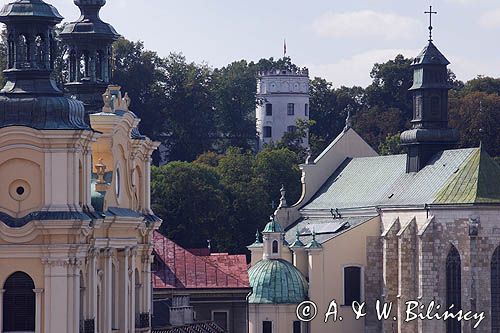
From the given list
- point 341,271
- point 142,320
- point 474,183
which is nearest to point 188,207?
point 341,271

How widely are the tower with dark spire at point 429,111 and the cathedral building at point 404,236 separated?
0.05 metres

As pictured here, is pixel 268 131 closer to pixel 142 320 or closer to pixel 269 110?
pixel 269 110

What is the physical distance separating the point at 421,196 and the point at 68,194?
5235 centimetres

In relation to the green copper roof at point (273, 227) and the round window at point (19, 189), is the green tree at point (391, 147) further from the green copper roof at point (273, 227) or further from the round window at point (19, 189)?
the round window at point (19, 189)

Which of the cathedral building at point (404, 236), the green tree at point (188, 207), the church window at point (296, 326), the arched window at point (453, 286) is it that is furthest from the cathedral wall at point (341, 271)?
the green tree at point (188, 207)

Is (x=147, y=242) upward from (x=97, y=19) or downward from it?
downward

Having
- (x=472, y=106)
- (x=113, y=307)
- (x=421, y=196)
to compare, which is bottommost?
(x=113, y=307)

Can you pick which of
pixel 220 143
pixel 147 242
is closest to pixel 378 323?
pixel 147 242

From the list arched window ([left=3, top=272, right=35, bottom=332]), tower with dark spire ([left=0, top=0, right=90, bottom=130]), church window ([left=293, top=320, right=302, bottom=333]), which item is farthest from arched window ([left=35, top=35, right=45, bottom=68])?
church window ([left=293, top=320, right=302, bottom=333])

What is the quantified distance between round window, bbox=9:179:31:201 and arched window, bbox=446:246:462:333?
4947 cm

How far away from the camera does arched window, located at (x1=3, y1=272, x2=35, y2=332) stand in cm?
5319

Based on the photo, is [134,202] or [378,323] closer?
[134,202]

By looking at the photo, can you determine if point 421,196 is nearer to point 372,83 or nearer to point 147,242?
point 147,242

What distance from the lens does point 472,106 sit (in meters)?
148
